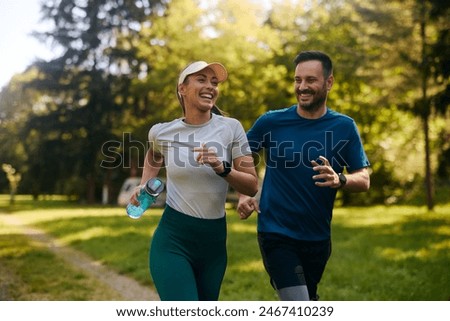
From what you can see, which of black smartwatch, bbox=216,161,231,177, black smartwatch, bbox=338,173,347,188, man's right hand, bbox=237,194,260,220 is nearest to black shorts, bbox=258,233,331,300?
man's right hand, bbox=237,194,260,220

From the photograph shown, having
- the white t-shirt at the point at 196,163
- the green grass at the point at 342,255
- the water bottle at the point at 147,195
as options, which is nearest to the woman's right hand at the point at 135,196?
the water bottle at the point at 147,195

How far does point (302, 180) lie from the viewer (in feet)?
11.3

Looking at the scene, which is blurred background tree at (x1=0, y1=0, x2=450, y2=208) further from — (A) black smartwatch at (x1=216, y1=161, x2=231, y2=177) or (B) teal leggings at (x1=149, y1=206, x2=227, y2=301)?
(A) black smartwatch at (x1=216, y1=161, x2=231, y2=177)

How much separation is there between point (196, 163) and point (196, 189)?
0.49 ft

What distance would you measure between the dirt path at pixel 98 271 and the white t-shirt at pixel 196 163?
433 cm

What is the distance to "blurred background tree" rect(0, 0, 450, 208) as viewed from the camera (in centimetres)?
2314

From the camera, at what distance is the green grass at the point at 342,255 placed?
7746 mm

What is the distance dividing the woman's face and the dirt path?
4.51m

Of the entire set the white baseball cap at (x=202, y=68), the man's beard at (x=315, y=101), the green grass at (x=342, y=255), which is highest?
the white baseball cap at (x=202, y=68)

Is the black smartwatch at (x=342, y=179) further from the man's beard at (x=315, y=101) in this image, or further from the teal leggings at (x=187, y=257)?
the teal leggings at (x=187, y=257)
